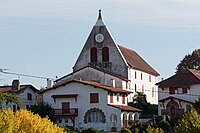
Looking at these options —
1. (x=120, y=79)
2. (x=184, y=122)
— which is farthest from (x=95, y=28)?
(x=184, y=122)

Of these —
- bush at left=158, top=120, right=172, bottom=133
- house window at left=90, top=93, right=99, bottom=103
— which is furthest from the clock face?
bush at left=158, top=120, right=172, bottom=133

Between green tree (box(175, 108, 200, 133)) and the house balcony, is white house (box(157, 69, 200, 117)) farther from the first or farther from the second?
green tree (box(175, 108, 200, 133))

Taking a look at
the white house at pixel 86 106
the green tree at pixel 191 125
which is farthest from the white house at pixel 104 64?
the green tree at pixel 191 125

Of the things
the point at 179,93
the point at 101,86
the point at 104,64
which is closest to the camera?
the point at 101,86

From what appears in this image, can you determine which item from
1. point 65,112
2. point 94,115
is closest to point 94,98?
point 94,115

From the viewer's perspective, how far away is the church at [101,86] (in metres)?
84.2

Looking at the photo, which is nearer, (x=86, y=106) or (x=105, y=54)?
(x=86, y=106)

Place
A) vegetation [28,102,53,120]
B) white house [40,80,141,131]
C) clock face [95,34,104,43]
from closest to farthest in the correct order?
1. vegetation [28,102,53,120]
2. white house [40,80,141,131]
3. clock face [95,34,104,43]

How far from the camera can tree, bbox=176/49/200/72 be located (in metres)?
112

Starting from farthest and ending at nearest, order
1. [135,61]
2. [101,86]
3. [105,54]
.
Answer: [135,61]
[105,54]
[101,86]

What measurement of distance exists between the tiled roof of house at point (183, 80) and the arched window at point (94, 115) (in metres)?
11.8

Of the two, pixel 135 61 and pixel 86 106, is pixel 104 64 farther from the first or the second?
pixel 86 106

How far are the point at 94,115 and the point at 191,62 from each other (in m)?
32.7

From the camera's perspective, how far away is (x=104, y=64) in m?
98.8
